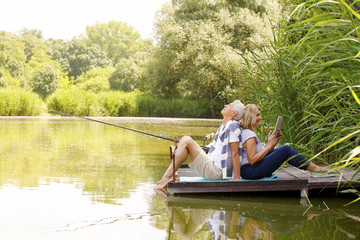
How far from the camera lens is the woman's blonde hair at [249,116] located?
5.15m

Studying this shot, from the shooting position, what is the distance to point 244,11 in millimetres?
29438

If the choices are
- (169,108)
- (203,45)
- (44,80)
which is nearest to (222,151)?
(203,45)

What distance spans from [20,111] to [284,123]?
21227mm

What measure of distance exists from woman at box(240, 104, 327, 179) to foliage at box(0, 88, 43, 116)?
66.9ft

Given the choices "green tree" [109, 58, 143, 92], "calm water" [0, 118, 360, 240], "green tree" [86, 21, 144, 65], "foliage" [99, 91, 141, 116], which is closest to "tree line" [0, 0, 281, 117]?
"foliage" [99, 91, 141, 116]

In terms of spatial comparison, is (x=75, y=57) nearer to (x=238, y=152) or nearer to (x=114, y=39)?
(x=114, y=39)

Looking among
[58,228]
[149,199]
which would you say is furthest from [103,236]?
[149,199]

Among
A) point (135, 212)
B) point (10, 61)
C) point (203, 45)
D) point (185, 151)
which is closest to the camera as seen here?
point (135, 212)

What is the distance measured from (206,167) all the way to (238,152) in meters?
0.37

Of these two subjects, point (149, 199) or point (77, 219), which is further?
point (149, 199)

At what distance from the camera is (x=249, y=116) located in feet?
16.9

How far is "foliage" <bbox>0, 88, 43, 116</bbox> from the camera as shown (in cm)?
2438

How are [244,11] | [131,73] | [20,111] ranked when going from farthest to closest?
1. [131,73]
2. [244,11]
3. [20,111]

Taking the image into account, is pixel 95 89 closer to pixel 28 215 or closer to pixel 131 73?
pixel 131 73
